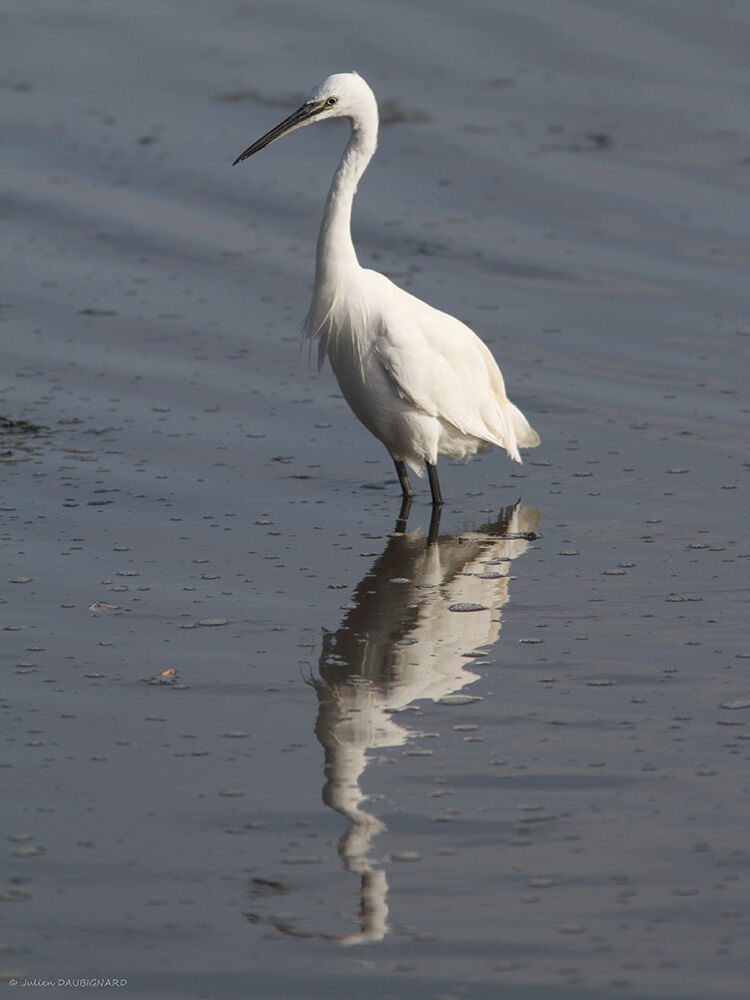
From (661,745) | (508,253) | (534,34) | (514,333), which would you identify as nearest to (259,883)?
(661,745)

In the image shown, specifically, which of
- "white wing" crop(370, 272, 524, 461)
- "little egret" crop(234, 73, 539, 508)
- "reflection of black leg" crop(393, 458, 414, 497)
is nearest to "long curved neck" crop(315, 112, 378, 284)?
"little egret" crop(234, 73, 539, 508)

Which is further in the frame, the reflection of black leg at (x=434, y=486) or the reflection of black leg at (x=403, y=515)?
the reflection of black leg at (x=434, y=486)

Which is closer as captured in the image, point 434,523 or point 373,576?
point 373,576

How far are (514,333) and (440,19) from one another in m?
8.42

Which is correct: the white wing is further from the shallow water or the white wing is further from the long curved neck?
the shallow water

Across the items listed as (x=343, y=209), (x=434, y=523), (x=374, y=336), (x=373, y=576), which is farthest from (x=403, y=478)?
(x=343, y=209)

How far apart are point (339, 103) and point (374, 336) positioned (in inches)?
41.6

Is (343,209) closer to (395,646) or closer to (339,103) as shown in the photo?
(339,103)

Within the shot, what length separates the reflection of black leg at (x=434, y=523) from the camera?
6.21 metres

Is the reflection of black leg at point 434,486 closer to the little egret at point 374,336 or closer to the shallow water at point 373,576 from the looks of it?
the little egret at point 374,336

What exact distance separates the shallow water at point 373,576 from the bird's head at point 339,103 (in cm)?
163

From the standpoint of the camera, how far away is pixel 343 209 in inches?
253

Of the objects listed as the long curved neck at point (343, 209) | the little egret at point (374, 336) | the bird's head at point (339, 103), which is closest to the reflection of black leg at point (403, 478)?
the little egret at point (374, 336)

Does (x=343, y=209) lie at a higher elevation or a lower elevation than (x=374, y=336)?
higher
